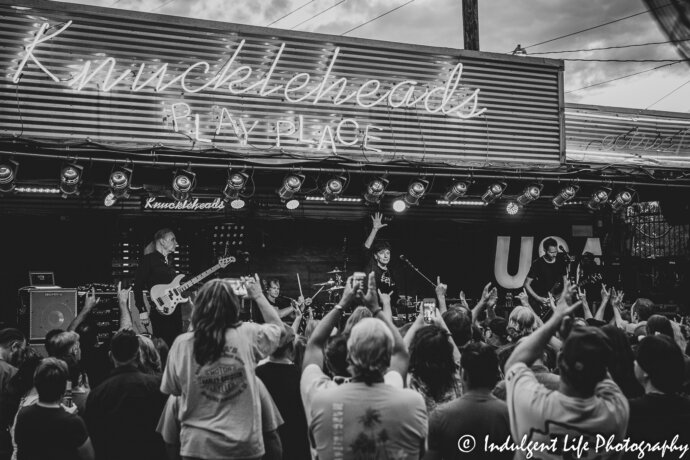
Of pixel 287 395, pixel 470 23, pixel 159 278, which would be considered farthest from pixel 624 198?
pixel 287 395

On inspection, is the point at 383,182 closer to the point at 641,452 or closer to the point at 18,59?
the point at 18,59

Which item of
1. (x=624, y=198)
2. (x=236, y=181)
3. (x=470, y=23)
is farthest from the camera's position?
(x=470, y=23)

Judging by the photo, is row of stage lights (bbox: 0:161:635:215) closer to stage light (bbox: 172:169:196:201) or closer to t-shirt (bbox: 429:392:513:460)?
stage light (bbox: 172:169:196:201)

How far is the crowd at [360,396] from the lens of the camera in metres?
2.85

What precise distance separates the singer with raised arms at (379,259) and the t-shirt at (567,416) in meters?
7.15

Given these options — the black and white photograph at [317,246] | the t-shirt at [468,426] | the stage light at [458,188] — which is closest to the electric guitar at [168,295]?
the black and white photograph at [317,246]

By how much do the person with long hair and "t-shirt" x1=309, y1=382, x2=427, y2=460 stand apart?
2.03ft

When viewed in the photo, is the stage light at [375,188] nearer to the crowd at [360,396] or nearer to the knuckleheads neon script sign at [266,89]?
the knuckleheads neon script sign at [266,89]

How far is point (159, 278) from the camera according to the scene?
9.24 meters

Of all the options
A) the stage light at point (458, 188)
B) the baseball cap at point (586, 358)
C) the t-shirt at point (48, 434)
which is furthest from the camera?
the stage light at point (458, 188)

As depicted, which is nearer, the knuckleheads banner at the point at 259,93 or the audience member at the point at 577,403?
the audience member at the point at 577,403

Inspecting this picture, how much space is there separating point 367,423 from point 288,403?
1.47 meters

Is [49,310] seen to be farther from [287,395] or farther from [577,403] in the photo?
[577,403]

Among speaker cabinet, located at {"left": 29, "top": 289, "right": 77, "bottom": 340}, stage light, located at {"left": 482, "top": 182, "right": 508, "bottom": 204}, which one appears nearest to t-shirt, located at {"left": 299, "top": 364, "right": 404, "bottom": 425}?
speaker cabinet, located at {"left": 29, "top": 289, "right": 77, "bottom": 340}
